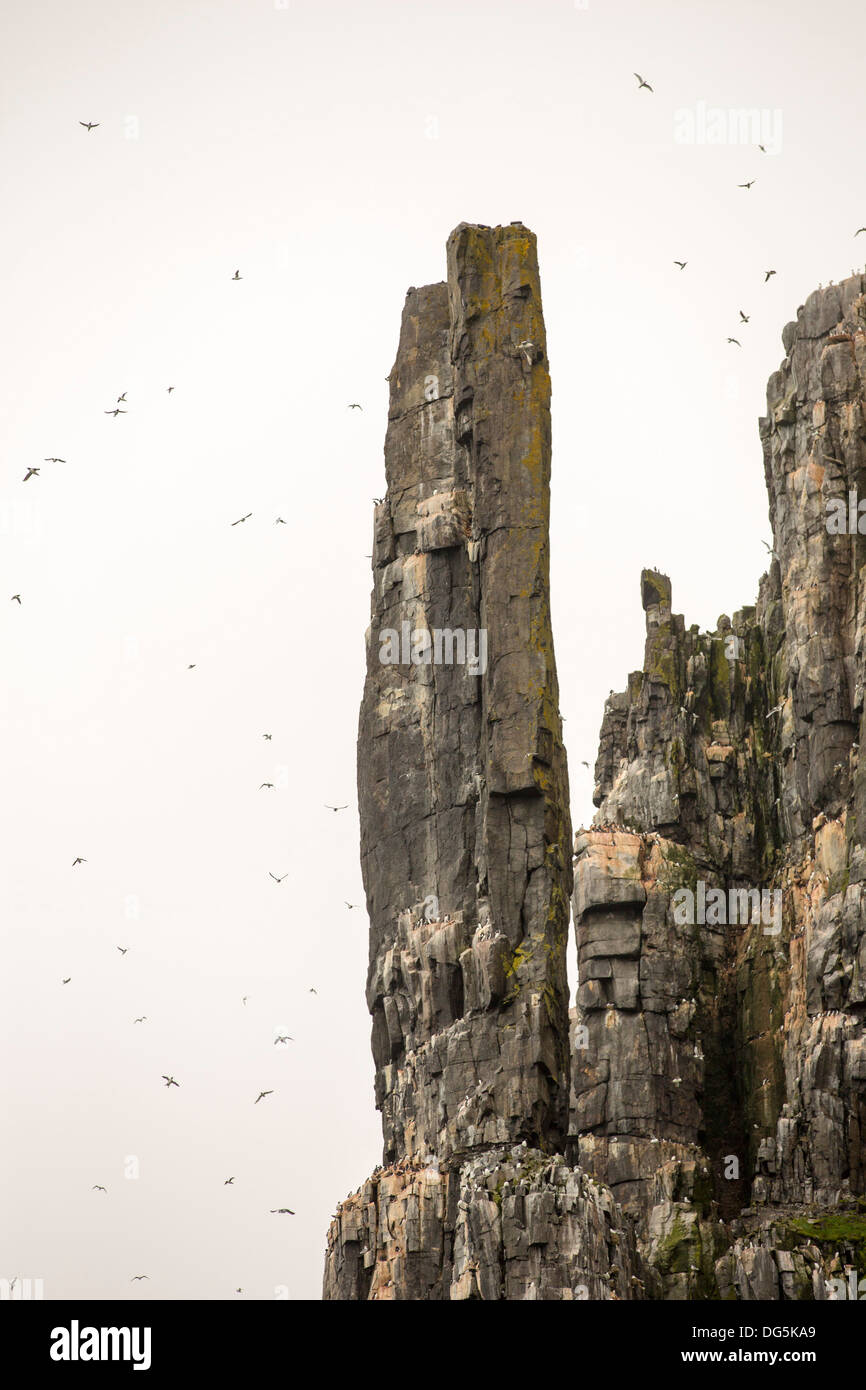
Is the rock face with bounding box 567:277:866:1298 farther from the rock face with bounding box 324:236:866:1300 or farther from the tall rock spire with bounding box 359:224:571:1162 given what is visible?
the tall rock spire with bounding box 359:224:571:1162

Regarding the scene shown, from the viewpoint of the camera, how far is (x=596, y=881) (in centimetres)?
13325

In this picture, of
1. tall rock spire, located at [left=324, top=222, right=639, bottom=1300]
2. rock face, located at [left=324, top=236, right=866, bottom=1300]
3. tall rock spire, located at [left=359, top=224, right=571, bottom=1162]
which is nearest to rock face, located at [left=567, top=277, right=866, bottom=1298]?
rock face, located at [left=324, top=236, right=866, bottom=1300]

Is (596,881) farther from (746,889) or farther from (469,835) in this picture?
(469,835)

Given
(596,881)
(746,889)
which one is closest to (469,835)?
(596,881)

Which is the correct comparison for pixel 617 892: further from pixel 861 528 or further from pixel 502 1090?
pixel 502 1090

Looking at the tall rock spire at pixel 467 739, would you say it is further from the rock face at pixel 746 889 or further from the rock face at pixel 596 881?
the rock face at pixel 746 889

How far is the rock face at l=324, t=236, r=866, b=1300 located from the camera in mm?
99125

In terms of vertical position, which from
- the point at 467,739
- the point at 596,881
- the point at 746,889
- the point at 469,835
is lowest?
the point at 469,835

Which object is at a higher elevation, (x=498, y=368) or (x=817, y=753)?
(x=498, y=368)

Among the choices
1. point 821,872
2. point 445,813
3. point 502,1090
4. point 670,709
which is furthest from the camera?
point 670,709
